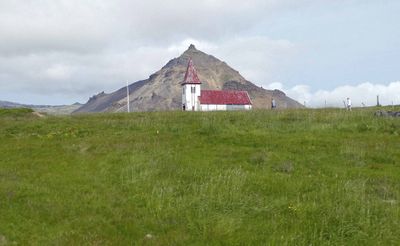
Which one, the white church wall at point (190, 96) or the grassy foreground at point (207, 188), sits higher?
the white church wall at point (190, 96)

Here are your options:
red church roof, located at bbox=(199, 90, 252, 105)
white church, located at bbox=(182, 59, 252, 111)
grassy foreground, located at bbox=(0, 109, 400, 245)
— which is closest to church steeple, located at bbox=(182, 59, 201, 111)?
white church, located at bbox=(182, 59, 252, 111)

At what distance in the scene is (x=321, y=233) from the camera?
10.4 m

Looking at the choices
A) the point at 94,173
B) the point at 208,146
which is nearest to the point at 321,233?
the point at 94,173

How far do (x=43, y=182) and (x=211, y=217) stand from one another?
716cm

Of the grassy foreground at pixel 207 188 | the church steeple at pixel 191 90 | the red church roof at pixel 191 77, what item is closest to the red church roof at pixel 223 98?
the church steeple at pixel 191 90

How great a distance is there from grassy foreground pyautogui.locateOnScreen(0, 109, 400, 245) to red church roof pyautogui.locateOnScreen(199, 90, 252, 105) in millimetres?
78137

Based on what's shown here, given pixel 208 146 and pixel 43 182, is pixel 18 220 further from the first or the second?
pixel 208 146

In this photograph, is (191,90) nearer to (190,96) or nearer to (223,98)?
(190,96)

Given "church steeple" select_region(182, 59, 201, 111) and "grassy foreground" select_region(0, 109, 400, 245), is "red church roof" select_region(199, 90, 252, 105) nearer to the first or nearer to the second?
"church steeple" select_region(182, 59, 201, 111)

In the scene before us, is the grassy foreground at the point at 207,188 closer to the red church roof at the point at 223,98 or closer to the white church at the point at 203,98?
the white church at the point at 203,98

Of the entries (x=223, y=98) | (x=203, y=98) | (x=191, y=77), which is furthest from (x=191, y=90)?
(x=223, y=98)

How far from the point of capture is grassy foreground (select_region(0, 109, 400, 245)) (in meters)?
10.7

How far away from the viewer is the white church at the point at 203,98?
99.4 m

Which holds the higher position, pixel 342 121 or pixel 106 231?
pixel 342 121
